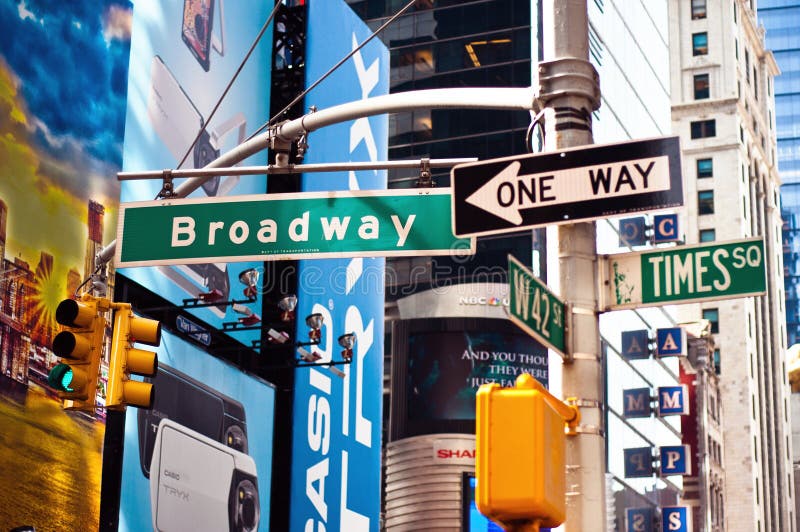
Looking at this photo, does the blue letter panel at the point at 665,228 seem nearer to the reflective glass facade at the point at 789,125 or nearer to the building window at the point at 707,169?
the building window at the point at 707,169

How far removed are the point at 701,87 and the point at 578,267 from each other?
10120 cm

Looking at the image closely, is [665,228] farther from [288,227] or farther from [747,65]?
[747,65]

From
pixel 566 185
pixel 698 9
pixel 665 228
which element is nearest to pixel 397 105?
pixel 566 185

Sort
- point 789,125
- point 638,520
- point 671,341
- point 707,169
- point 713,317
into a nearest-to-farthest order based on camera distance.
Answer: point 638,520
point 671,341
point 713,317
point 707,169
point 789,125

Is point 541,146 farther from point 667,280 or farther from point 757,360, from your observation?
point 757,360

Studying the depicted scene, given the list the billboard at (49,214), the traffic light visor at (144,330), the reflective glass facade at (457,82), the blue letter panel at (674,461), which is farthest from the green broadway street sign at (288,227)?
the blue letter panel at (674,461)

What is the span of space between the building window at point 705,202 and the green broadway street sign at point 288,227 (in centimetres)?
9494

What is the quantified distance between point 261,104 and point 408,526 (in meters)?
23.9

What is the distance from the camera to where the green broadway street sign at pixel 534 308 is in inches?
302

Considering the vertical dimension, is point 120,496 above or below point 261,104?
below

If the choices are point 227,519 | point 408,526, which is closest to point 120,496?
point 227,519

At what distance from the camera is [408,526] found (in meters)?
49.3

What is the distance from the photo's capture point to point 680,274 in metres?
8.60

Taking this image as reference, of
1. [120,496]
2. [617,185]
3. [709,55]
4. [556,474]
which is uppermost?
[709,55]
